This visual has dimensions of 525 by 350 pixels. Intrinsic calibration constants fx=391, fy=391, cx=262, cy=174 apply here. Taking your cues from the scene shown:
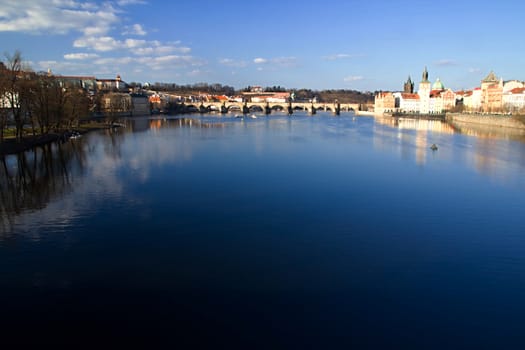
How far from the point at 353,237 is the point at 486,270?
2240 mm

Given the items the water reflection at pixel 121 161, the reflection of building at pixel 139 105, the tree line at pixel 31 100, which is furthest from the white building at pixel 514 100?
the reflection of building at pixel 139 105

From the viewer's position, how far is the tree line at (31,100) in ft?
58.0

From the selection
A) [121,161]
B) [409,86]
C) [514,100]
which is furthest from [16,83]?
[409,86]

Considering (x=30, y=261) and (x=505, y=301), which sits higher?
(x=30, y=261)

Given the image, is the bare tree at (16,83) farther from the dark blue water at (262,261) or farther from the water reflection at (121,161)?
the dark blue water at (262,261)

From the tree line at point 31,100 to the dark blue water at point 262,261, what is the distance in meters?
6.99

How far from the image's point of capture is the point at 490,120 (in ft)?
132

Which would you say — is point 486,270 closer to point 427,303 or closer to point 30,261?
point 427,303

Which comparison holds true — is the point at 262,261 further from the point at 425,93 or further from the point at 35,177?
the point at 425,93

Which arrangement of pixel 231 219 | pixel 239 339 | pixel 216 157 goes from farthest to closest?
pixel 216 157 → pixel 231 219 → pixel 239 339

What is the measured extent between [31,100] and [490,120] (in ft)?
133

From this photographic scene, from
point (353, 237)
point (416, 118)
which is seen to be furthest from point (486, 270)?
point (416, 118)

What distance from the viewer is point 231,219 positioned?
8453 millimetres

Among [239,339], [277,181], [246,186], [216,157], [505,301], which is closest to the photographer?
[239,339]
